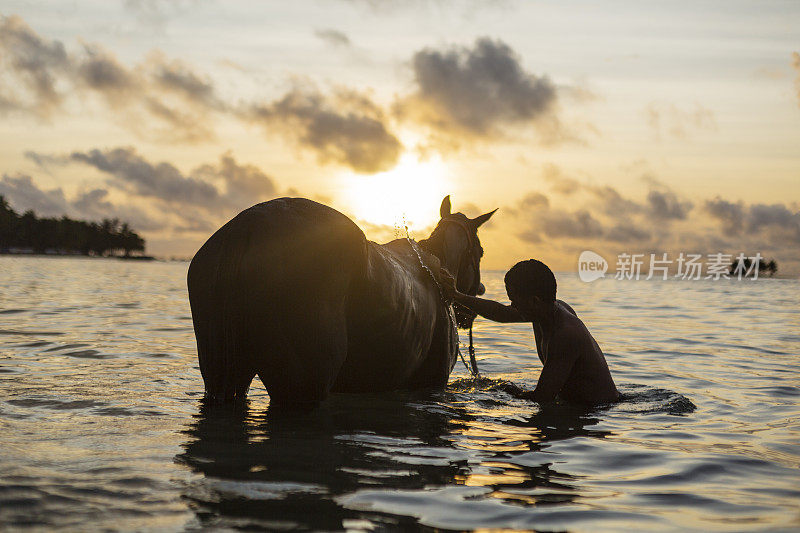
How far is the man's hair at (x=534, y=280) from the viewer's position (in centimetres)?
683

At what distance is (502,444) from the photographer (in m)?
5.60

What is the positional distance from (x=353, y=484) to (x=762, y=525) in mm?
2282

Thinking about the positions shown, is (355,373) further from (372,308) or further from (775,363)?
(775,363)

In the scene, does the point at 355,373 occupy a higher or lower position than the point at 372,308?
lower

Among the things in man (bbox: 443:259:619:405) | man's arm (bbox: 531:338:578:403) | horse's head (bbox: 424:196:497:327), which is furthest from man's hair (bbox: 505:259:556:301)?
horse's head (bbox: 424:196:497:327)

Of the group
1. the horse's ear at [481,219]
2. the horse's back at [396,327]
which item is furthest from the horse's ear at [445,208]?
the horse's back at [396,327]

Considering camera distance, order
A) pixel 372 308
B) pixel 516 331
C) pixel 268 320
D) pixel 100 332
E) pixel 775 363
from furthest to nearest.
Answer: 1. pixel 516 331
2. pixel 100 332
3. pixel 775 363
4. pixel 372 308
5. pixel 268 320

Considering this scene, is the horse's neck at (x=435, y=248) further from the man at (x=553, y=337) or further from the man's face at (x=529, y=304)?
the man's face at (x=529, y=304)

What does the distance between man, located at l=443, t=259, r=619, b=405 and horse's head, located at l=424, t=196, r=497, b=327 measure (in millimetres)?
2202

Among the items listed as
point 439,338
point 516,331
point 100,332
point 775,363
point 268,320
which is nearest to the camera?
point 268,320

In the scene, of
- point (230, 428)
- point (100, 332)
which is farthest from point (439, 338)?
point (100, 332)

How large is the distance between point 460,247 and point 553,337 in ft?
9.76

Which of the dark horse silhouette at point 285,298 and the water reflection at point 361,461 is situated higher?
the dark horse silhouette at point 285,298

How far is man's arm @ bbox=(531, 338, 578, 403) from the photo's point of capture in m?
6.81
